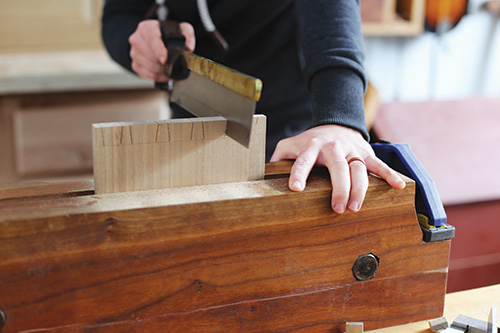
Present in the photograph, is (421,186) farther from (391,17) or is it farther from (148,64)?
(391,17)

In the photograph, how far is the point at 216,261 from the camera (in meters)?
0.55

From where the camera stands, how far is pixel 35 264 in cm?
49

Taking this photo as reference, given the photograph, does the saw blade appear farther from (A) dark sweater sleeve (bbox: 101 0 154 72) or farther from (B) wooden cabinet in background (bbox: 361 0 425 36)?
(B) wooden cabinet in background (bbox: 361 0 425 36)

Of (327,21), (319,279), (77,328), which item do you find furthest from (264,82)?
(77,328)

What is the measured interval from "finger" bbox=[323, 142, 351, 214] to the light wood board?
0.08 meters

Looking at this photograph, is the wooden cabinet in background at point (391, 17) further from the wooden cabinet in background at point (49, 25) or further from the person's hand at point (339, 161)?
the person's hand at point (339, 161)

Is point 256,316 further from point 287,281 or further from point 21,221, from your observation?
point 21,221

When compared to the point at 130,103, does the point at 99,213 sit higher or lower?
higher

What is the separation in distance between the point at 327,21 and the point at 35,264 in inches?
22.1

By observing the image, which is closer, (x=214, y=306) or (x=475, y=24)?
(x=214, y=306)

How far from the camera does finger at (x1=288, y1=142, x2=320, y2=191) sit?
1.88 feet

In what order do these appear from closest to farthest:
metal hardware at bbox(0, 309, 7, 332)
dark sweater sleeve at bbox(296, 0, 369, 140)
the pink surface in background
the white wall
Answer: metal hardware at bbox(0, 309, 7, 332)
dark sweater sleeve at bbox(296, 0, 369, 140)
the pink surface in background
the white wall

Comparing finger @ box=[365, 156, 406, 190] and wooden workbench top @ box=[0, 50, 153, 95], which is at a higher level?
finger @ box=[365, 156, 406, 190]

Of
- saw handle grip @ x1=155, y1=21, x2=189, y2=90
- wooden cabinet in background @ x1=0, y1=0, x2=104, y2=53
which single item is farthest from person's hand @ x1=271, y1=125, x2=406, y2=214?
wooden cabinet in background @ x1=0, y1=0, x2=104, y2=53
